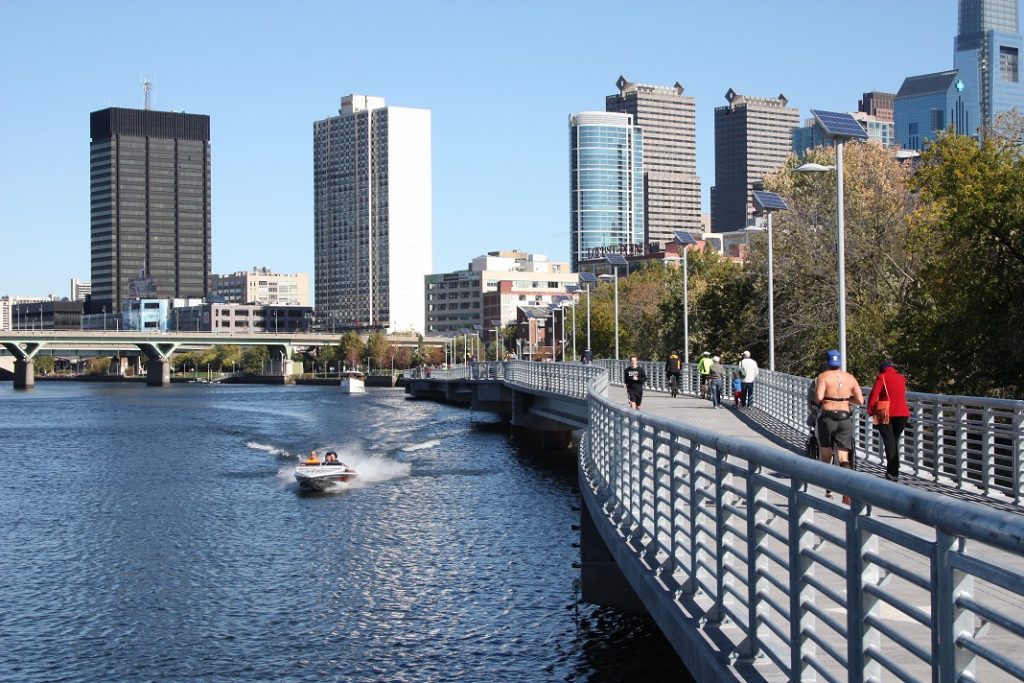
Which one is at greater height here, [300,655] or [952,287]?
[952,287]

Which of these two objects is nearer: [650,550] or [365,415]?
[650,550]

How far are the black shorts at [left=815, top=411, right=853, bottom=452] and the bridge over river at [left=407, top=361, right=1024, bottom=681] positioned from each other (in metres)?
1.05

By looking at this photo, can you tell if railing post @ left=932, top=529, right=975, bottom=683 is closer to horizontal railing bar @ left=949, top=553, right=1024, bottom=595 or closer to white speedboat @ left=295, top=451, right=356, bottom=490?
horizontal railing bar @ left=949, top=553, right=1024, bottom=595

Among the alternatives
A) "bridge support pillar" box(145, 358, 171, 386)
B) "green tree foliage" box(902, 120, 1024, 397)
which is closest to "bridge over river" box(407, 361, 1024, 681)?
Answer: "green tree foliage" box(902, 120, 1024, 397)

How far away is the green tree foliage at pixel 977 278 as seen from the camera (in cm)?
3419

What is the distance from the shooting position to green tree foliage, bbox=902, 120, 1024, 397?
34.2 metres

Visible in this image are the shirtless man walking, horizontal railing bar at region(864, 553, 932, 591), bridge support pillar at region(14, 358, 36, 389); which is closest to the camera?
horizontal railing bar at region(864, 553, 932, 591)

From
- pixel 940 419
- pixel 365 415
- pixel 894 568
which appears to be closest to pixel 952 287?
pixel 940 419

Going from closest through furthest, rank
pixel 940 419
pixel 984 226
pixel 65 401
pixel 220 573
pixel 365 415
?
pixel 940 419
pixel 220 573
pixel 984 226
pixel 365 415
pixel 65 401

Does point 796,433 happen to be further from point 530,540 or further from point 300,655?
point 300,655

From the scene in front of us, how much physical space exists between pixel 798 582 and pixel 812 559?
0.22 meters

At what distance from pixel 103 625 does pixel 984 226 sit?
2398 centimetres

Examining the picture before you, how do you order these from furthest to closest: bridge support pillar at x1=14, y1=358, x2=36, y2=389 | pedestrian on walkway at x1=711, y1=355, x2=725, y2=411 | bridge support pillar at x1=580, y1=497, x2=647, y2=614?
bridge support pillar at x1=14, y1=358, x2=36, y2=389
pedestrian on walkway at x1=711, y1=355, x2=725, y2=411
bridge support pillar at x1=580, y1=497, x2=647, y2=614

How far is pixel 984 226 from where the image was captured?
34.4m
